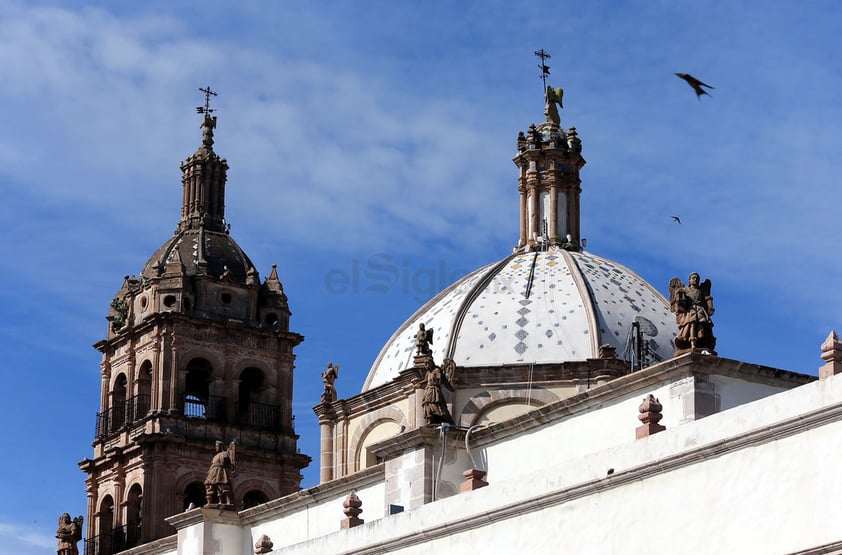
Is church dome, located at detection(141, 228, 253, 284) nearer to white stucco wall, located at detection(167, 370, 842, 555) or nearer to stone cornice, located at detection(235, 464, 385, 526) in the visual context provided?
stone cornice, located at detection(235, 464, 385, 526)

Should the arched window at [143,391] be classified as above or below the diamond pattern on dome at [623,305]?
above

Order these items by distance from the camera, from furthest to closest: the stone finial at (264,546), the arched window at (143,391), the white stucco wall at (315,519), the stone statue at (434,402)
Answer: the arched window at (143,391), the white stucco wall at (315,519), the stone finial at (264,546), the stone statue at (434,402)

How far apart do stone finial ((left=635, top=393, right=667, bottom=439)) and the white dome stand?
1106 cm

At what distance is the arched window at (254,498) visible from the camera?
1810 inches

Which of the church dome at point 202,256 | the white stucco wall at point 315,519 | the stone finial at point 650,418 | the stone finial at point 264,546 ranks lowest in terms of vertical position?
the stone finial at point 264,546

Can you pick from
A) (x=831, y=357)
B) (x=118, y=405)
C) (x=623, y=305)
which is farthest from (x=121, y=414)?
(x=831, y=357)

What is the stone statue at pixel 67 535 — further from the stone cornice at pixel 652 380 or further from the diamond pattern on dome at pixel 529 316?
the stone cornice at pixel 652 380

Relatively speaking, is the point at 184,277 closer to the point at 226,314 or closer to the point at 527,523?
the point at 226,314

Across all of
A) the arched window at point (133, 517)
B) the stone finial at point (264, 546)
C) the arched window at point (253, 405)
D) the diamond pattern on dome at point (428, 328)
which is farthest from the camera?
the arched window at point (253, 405)

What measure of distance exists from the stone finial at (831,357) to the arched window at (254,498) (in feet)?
89.8

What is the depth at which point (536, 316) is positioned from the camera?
34531 mm

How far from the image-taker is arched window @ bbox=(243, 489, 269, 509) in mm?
45969

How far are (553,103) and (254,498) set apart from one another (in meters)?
12.9


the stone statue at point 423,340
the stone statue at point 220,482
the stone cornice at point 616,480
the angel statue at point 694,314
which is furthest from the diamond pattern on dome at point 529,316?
the angel statue at point 694,314
